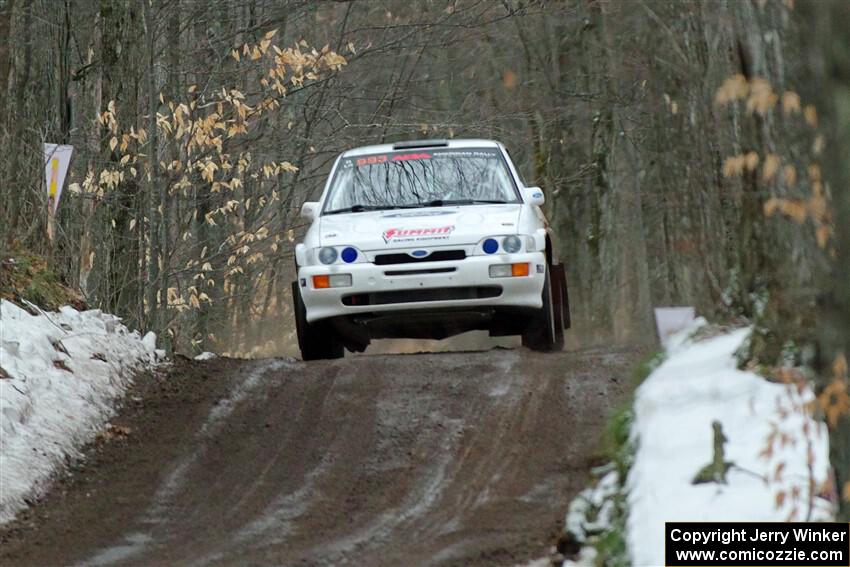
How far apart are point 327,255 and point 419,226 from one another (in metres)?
0.76

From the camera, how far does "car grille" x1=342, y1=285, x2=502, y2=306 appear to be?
11258mm

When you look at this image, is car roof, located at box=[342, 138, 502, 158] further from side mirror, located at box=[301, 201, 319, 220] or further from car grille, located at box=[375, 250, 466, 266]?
car grille, located at box=[375, 250, 466, 266]

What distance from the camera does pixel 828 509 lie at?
555 centimetres

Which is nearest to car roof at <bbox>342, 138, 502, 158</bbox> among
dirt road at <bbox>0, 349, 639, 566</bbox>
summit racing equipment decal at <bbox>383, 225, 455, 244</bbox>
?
summit racing equipment decal at <bbox>383, 225, 455, 244</bbox>

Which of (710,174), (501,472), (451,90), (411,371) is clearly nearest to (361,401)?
(411,371)

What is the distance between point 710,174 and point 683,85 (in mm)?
1935

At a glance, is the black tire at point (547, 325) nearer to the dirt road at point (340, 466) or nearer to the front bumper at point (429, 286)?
the front bumper at point (429, 286)

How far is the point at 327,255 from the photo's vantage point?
11.4 meters

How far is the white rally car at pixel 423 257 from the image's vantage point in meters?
11.2

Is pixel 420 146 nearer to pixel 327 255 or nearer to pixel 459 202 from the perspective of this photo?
pixel 459 202

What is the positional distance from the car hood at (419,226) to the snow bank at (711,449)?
12.9 feet

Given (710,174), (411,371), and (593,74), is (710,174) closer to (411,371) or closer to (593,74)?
(411,371)

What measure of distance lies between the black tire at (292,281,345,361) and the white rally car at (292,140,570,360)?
12 millimetres

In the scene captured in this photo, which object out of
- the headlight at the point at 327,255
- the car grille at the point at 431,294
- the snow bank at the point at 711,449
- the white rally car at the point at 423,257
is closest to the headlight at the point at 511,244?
the white rally car at the point at 423,257
